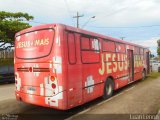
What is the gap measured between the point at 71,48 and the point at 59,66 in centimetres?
80

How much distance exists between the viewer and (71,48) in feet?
26.1

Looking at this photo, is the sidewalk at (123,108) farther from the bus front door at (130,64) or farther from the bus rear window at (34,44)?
the bus front door at (130,64)

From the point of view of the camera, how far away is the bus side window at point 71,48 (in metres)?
7.84

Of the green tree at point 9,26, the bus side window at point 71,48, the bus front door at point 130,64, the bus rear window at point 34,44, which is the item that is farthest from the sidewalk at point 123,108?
the green tree at point 9,26

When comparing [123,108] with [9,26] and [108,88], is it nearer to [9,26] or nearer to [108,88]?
[108,88]

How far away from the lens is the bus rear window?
7.88 m

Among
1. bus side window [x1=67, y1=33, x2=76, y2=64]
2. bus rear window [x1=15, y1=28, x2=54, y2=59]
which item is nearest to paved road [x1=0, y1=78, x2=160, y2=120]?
bus side window [x1=67, y1=33, x2=76, y2=64]

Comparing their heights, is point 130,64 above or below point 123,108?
above

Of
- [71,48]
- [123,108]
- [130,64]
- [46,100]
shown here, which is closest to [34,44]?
[71,48]

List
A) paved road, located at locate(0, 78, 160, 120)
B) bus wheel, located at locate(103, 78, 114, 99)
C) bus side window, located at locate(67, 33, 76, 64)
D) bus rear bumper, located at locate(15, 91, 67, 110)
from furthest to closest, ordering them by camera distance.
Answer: bus wheel, located at locate(103, 78, 114, 99) → paved road, located at locate(0, 78, 160, 120) → bus side window, located at locate(67, 33, 76, 64) → bus rear bumper, located at locate(15, 91, 67, 110)

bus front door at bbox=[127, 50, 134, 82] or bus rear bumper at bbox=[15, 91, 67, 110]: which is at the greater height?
bus front door at bbox=[127, 50, 134, 82]

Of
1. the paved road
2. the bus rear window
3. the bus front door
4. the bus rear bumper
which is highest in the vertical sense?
the bus rear window

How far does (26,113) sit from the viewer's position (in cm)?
874

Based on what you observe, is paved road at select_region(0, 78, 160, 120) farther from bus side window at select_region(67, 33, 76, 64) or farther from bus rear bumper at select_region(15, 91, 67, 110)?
bus side window at select_region(67, 33, 76, 64)
